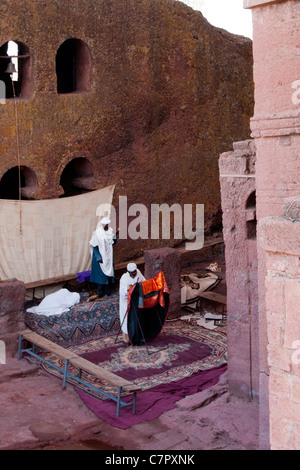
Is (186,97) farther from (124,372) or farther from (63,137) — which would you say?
(124,372)

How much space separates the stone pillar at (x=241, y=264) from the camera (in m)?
8.32

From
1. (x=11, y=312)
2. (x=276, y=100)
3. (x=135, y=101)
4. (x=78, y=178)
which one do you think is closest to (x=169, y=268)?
(x=78, y=178)

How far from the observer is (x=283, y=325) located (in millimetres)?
4570

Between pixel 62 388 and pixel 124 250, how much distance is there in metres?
5.10

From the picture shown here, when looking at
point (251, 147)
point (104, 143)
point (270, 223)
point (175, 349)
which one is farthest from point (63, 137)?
point (270, 223)

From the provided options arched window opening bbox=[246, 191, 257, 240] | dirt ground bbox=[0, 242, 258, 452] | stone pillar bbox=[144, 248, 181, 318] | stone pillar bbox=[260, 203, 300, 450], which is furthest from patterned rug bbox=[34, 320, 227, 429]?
stone pillar bbox=[260, 203, 300, 450]

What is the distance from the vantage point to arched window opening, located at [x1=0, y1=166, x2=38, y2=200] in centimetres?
1310

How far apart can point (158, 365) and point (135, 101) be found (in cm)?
586

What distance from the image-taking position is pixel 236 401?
867 centimetres

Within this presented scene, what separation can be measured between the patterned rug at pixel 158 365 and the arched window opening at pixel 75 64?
502cm

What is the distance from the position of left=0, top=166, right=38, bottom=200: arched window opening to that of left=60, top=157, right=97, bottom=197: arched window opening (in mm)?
978

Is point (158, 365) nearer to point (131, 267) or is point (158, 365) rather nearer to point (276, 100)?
point (131, 267)

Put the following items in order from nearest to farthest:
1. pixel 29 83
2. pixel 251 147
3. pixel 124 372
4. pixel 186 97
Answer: pixel 251 147, pixel 124 372, pixel 29 83, pixel 186 97

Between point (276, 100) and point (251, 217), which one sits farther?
point (251, 217)
